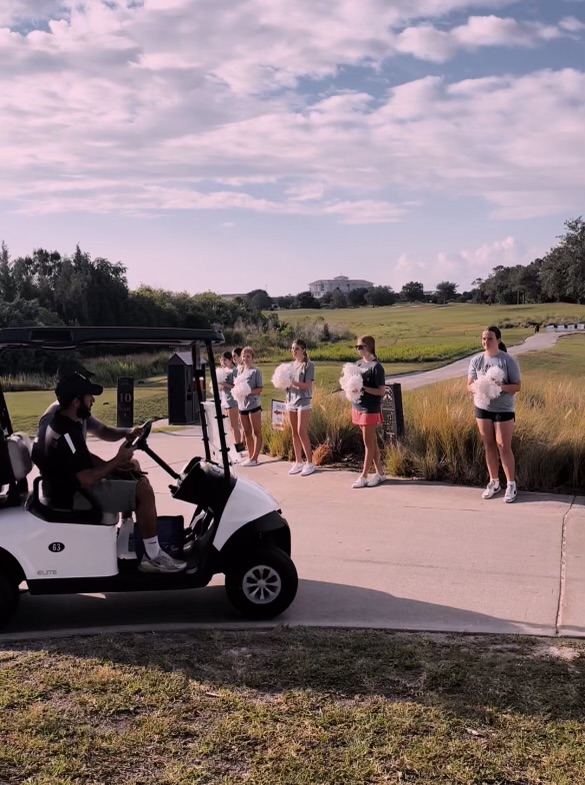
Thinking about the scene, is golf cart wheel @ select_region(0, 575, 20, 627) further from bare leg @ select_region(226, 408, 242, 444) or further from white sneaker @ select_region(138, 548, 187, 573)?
bare leg @ select_region(226, 408, 242, 444)

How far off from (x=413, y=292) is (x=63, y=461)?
102 m

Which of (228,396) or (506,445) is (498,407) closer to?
(506,445)

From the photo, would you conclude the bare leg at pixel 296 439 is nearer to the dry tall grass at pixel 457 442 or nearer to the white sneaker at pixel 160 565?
the dry tall grass at pixel 457 442

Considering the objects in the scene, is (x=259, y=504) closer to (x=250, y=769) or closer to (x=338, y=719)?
(x=338, y=719)

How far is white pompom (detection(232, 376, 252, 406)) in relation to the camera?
10734 millimetres

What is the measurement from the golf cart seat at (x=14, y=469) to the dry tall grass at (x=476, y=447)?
17.1ft

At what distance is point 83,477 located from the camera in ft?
16.6

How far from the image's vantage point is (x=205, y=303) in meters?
50.0

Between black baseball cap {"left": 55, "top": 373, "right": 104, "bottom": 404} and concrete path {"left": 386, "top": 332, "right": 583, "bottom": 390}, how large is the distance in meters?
14.1

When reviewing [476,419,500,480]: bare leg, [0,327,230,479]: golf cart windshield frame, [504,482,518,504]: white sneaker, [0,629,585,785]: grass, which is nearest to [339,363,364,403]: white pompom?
[476,419,500,480]: bare leg

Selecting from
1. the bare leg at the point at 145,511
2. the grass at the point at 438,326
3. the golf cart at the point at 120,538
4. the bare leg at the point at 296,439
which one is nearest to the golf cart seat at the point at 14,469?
the golf cart at the point at 120,538

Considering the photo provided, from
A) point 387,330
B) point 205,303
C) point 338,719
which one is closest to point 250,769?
point 338,719

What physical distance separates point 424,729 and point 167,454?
8049mm

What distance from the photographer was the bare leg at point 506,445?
8.26 m
